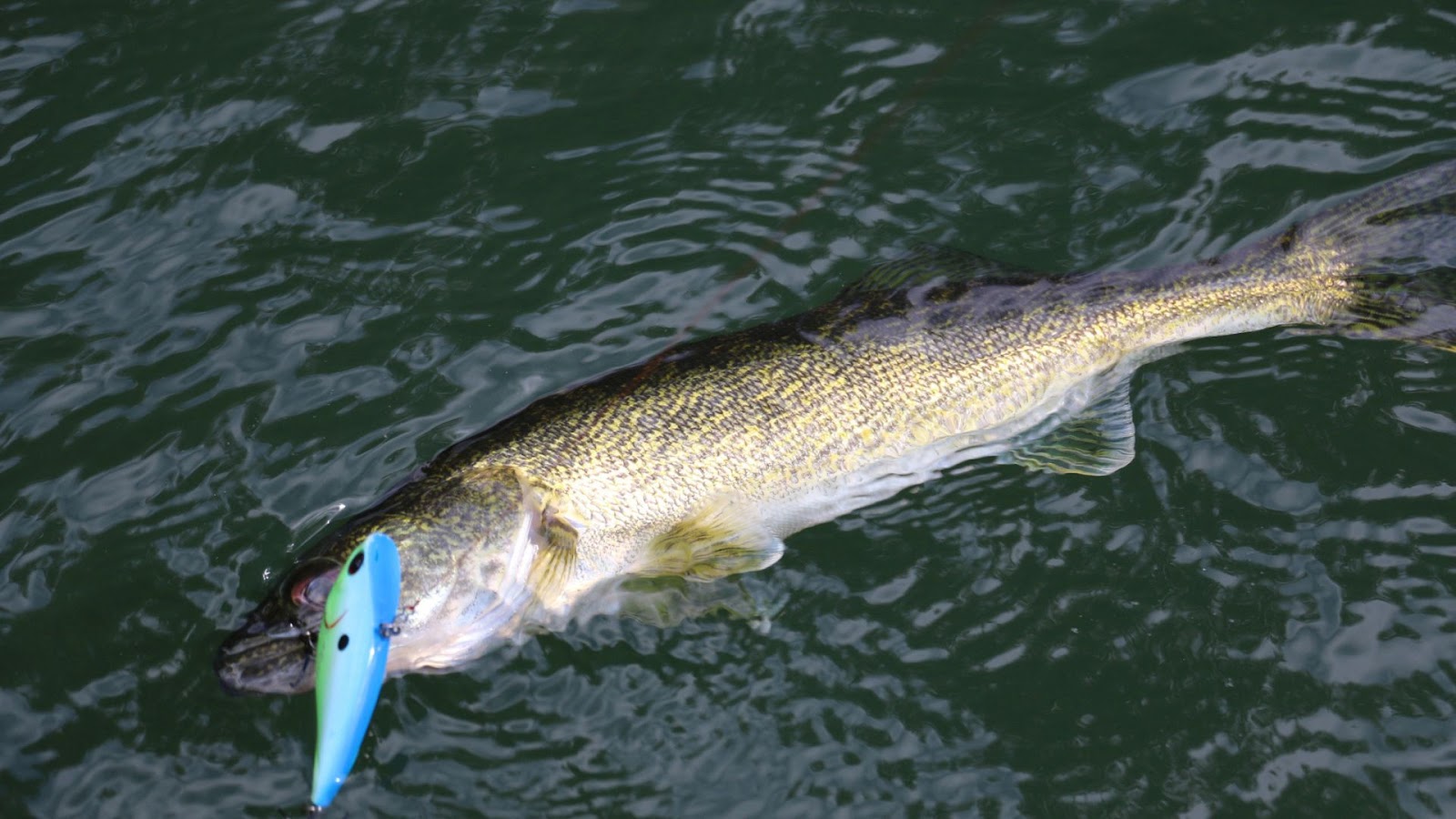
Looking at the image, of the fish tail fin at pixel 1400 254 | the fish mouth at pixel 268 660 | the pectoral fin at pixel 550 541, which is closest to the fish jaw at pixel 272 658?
the fish mouth at pixel 268 660

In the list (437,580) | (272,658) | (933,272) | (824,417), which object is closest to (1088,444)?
(933,272)

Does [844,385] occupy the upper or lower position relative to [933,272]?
lower

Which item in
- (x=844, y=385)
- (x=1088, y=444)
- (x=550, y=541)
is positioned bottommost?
(x=1088, y=444)

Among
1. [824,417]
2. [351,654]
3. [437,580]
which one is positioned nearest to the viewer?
[351,654]

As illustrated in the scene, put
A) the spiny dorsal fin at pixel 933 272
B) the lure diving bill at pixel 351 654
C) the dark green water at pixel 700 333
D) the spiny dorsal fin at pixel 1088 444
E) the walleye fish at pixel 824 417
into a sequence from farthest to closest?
the spiny dorsal fin at pixel 933 272, the spiny dorsal fin at pixel 1088 444, the walleye fish at pixel 824 417, the dark green water at pixel 700 333, the lure diving bill at pixel 351 654

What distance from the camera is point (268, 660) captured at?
4.47 meters

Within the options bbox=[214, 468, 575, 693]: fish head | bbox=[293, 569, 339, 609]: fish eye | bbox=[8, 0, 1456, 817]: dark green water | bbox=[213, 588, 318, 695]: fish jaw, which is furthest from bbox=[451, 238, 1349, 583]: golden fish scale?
bbox=[213, 588, 318, 695]: fish jaw

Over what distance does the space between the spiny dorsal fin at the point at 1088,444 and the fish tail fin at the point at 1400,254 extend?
104 cm

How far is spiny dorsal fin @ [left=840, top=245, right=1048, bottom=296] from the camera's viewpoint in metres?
5.72

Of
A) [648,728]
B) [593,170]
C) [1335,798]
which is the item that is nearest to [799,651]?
[648,728]

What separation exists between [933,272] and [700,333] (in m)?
1.12

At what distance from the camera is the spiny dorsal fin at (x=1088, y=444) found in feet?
17.6

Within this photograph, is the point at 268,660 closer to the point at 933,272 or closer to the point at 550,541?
the point at 550,541

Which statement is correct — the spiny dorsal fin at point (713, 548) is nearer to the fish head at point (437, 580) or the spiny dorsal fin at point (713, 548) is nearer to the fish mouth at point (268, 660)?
the fish head at point (437, 580)
